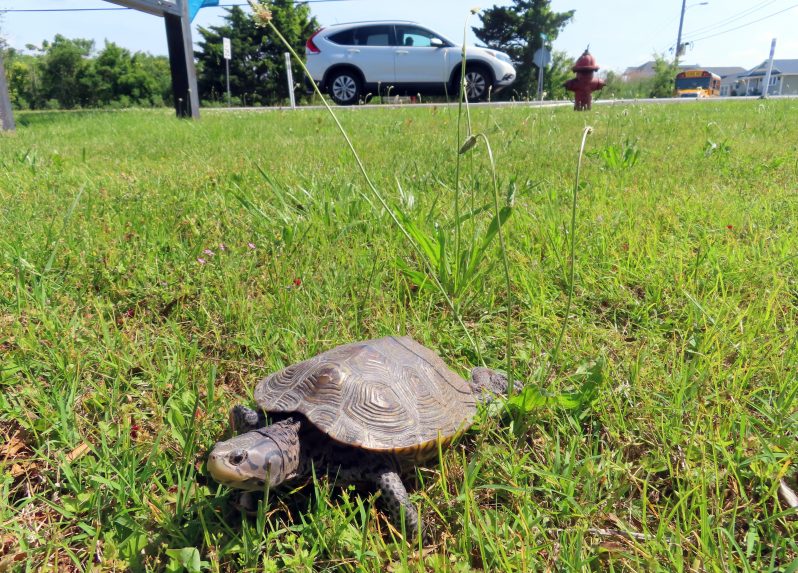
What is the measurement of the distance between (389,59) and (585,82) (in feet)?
22.8

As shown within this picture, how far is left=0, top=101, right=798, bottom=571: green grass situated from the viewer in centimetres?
132

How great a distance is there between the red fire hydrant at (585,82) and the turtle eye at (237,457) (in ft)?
36.3

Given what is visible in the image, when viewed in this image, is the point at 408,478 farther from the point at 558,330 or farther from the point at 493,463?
the point at 558,330

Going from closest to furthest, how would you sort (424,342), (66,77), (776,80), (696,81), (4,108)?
(424,342), (4,108), (66,77), (696,81), (776,80)

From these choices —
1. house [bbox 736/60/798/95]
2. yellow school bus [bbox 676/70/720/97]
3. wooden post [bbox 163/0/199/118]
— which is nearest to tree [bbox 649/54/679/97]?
yellow school bus [bbox 676/70/720/97]

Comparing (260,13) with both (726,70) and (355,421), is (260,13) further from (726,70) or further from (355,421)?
(726,70)

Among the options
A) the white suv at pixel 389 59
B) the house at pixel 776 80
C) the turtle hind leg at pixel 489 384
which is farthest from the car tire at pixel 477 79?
the house at pixel 776 80

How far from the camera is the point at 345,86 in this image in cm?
1576

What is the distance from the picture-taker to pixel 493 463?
1.55 metres

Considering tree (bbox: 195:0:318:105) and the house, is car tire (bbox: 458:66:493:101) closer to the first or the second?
tree (bbox: 195:0:318:105)

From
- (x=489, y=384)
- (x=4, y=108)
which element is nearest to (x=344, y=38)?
(x=4, y=108)

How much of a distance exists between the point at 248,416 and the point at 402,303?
102 centimetres

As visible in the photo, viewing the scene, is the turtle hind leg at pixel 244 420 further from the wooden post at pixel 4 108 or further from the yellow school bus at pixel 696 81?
the yellow school bus at pixel 696 81

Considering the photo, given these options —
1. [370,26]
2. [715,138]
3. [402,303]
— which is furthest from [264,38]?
[402,303]
